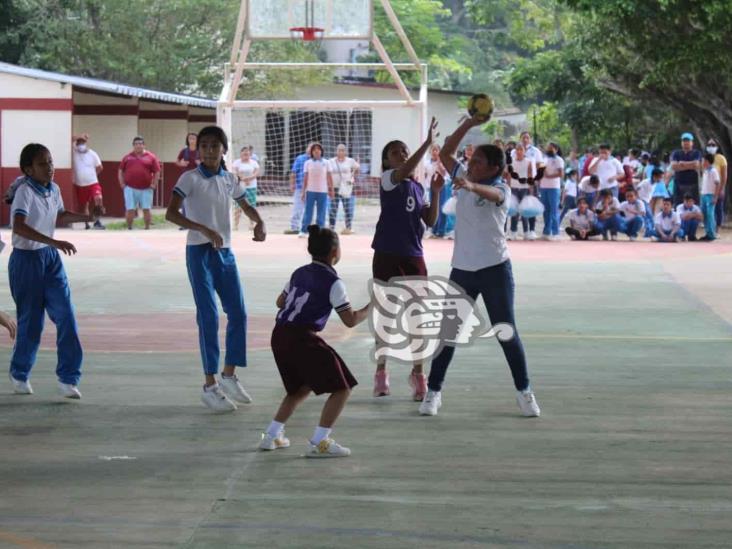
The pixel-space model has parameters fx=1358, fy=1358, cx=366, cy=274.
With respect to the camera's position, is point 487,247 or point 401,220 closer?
point 487,247

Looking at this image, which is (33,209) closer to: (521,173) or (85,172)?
(521,173)

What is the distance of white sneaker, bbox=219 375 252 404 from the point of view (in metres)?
8.87

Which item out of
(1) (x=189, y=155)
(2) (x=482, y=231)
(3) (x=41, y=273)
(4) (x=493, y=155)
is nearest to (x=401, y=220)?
(2) (x=482, y=231)

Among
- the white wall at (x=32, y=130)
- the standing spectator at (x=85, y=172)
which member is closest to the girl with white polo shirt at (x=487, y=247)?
the standing spectator at (x=85, y=172)

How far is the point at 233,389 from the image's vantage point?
29.1 feet

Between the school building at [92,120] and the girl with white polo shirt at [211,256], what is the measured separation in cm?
2003

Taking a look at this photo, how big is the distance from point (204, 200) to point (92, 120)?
89.9 feet

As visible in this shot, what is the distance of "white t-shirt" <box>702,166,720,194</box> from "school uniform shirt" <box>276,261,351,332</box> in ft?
62.5

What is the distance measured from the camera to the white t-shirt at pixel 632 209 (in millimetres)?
25125

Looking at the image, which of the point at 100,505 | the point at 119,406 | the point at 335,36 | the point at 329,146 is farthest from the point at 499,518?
the point at 329,146

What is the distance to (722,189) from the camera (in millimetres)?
25547

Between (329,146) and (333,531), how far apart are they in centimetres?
3173

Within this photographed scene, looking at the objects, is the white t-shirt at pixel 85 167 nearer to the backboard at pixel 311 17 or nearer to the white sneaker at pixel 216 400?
the backboard at pixel 311 17

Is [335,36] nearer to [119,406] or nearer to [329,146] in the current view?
[329,146]
